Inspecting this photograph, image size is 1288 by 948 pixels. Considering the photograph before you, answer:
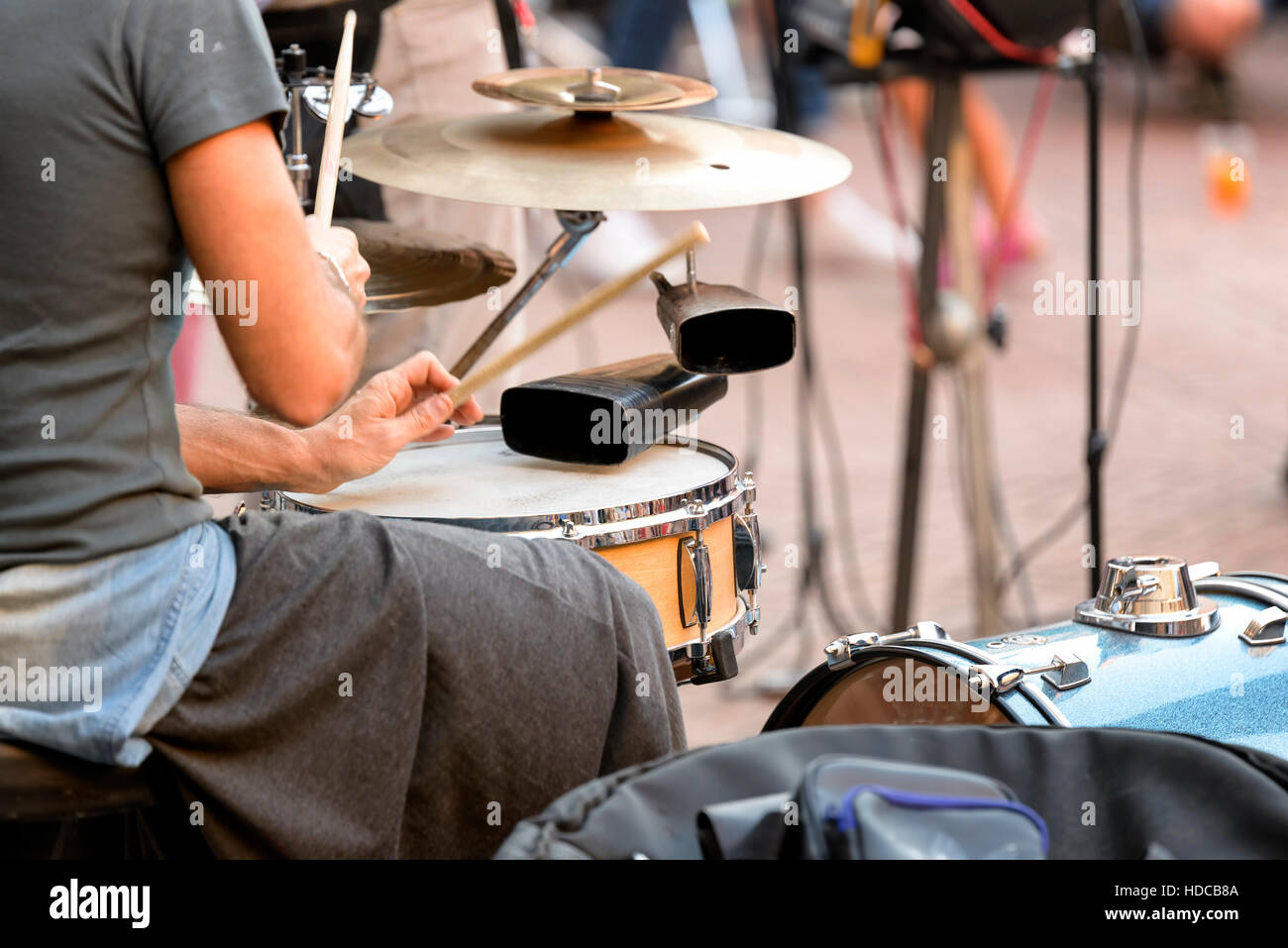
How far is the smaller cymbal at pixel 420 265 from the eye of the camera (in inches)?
69.2

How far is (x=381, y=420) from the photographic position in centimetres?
139

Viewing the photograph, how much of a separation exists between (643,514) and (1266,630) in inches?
24.3

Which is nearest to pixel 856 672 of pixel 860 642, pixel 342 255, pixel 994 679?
pixel 860 642

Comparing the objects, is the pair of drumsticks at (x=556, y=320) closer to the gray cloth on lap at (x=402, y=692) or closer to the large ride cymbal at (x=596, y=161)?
the large ride cymbal at (x=596, y=161)

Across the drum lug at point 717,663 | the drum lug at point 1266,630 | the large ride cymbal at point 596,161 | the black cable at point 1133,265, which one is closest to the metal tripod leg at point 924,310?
the black cable at point 1133,265

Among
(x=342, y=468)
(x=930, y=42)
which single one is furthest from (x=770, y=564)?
(x=342, y=468)

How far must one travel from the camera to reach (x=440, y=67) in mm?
2547

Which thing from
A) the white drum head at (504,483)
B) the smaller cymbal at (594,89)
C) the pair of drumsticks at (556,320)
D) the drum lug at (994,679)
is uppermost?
the smaller cymbal at (594,89)

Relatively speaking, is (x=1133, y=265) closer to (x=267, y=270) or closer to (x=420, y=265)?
(x=420, y=265)

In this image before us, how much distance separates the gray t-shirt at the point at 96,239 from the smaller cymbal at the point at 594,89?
0.59 m
